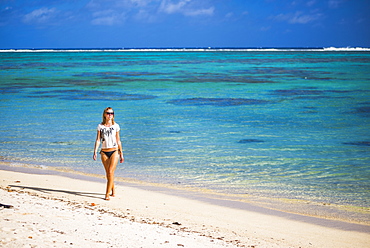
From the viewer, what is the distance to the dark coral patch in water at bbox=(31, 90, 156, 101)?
2633 cm

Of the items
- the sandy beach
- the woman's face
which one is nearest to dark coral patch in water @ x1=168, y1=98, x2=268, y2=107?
the sandy beach

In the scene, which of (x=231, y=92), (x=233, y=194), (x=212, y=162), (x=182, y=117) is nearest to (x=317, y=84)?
(x=231, y=92)

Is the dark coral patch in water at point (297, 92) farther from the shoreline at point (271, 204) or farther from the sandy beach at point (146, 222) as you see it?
the sandy beach at point (146, 222)

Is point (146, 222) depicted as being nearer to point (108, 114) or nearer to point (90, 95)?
point (108, 114)

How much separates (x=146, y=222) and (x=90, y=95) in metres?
22.6

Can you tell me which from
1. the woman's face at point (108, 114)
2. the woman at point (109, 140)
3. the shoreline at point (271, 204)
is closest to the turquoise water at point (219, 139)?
the shoreline at point (271, 204)

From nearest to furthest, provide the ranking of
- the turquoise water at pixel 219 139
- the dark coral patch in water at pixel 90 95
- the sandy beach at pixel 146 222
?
the sandy beach at pixel 146 222 → the turquoise water at pixel 219 139 → the dark coral patch in water at pixel 90 95

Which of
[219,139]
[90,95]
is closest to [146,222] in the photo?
[219,139]

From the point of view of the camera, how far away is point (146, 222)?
6.12m

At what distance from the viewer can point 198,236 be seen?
5.64m

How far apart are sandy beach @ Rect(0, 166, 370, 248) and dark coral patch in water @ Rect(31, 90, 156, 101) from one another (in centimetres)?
1802

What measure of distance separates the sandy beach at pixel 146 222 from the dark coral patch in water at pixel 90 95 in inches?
710

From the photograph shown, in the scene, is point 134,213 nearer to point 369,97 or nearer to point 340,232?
point 340,232

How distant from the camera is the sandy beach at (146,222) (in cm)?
525
